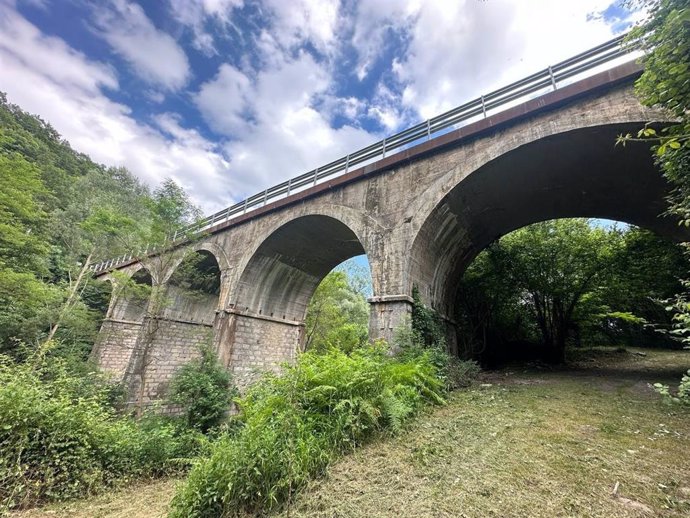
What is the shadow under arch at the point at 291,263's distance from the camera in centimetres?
1093

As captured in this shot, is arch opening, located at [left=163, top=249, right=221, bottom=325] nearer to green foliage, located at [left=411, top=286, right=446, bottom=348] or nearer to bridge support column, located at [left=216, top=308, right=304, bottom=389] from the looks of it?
bridge support column, located at [left=216, top=308, right=304, bottom=389]

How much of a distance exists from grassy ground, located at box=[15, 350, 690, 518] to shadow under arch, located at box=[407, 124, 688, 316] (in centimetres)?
420

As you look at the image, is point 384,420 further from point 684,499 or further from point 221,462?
point 684,499

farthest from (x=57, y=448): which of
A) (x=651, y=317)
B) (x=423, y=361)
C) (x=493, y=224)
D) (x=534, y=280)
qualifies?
(x=651, y=317)

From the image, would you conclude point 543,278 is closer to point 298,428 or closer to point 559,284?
point 559,284

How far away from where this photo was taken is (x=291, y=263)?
12383 millimetres

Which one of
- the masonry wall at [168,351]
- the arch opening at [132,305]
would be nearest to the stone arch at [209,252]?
the masonry wall at [168,351]

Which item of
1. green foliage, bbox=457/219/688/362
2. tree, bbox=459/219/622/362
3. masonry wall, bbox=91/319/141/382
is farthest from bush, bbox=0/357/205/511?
masonry wall, bbox=91/319/141/382

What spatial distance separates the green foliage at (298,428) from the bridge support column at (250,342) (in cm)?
616

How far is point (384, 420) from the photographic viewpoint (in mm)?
3928

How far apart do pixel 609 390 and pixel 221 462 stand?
25.2 feet

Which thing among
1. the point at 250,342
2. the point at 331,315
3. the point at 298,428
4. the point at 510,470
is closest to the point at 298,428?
the point at 298,428

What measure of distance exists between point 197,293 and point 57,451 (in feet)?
31.6

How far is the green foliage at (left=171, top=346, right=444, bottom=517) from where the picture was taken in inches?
115
